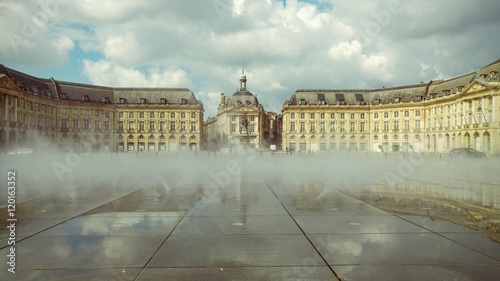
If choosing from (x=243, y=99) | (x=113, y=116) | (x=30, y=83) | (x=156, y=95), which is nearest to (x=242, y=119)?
(x=243, y=99)

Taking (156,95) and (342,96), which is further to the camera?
(342,96)

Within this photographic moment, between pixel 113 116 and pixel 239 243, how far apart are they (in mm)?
104281

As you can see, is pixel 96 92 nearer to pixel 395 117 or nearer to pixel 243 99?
pixel 243 99

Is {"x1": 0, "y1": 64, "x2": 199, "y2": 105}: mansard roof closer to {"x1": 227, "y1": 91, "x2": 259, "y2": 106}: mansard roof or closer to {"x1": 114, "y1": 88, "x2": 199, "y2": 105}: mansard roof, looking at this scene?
{"x1": 114, "y1": 88, "x2": 199, "y2": 105}: mansard roof

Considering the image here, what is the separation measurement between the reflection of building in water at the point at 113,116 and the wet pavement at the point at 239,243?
83068mm

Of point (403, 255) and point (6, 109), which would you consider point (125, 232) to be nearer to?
point (403, 255)

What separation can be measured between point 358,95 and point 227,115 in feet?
131

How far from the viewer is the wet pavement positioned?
6117 mm

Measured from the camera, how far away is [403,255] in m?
6.91

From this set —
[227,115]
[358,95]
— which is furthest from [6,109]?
[358,95]

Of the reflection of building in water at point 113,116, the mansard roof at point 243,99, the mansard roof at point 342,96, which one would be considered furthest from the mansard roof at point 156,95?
the mansard roof at point 342,96

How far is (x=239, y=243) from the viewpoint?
7.77 metres

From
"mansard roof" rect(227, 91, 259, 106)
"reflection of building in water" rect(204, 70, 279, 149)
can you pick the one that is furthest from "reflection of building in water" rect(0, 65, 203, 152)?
"mansard roof" rect(227, 91, 259, 106)

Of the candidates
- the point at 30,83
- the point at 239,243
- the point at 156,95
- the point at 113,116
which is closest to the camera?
the point at 239,243
